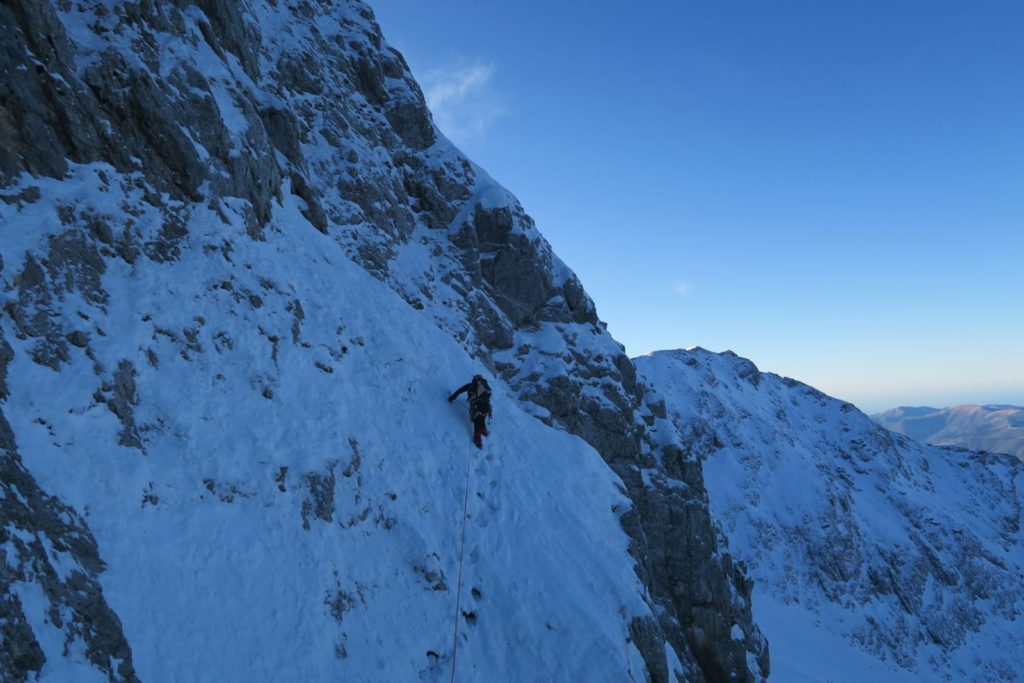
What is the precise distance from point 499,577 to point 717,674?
12.7 m

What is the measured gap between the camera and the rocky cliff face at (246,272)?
35.8 ft

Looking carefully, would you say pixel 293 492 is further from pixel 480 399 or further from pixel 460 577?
pixel 480 399

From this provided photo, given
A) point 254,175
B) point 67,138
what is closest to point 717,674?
point 254,175

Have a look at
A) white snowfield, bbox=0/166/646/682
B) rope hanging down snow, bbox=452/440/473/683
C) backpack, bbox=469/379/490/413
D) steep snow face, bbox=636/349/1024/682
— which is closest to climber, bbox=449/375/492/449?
backpack, bbox=469/379/490/413

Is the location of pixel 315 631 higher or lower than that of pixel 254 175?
lower

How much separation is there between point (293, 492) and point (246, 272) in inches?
269

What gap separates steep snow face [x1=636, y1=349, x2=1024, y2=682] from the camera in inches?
1938

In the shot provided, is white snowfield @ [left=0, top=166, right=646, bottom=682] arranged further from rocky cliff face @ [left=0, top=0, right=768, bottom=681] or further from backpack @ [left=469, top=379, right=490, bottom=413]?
backpack @ [left=469, top=379, right=490, bottom=413]

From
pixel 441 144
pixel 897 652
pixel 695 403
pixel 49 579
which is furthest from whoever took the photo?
pixel 695 403

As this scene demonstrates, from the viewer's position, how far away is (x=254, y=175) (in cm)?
1920

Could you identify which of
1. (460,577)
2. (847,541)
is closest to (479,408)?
(460,577)

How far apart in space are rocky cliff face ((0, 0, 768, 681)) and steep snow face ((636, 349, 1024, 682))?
21700 millimetres

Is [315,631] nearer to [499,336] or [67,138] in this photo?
[67,138]

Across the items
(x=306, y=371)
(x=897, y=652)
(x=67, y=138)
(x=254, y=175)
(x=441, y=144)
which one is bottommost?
(x=897, y=652)
